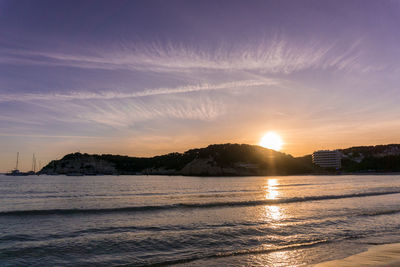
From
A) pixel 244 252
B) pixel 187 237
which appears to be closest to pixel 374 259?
pixel 244 252

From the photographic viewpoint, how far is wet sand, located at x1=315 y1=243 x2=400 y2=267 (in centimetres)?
1021

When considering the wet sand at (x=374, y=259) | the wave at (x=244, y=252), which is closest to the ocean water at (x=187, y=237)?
the wave at (x=244, y=252)

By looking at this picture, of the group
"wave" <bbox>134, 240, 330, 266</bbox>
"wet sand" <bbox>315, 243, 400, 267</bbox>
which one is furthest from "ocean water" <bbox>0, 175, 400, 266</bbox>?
"wet sand" <bbox>315, 243, 400, 267</bbox>

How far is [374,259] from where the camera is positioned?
1087cm

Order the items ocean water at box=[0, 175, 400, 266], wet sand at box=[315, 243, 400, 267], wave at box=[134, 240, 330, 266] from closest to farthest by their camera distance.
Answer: wet sand at box=[315, 243, 400, 267] → wave at box=[134, 240, 330, 266] → ocean water at box=[0, 175, 400, 266]

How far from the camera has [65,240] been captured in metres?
14.2

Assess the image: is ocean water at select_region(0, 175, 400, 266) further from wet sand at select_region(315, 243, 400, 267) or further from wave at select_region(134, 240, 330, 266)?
wet sand at select_region(315, 243, 400, 267)

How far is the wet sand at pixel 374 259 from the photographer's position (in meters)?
10.2

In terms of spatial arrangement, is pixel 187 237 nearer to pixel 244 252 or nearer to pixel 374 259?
pixel 244 252

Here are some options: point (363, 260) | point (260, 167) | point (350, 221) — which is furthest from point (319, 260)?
point (260, 167)

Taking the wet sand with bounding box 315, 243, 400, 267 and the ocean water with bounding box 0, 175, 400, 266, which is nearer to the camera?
the wet sand with bounding box 315, 243, 400, 267

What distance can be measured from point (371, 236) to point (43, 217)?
2226cm

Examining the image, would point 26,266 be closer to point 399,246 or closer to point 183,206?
point 399,246

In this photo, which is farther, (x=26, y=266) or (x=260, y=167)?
(x=260, y=167)
